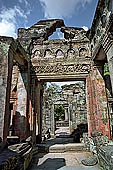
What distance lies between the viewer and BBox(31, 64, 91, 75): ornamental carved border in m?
7.21

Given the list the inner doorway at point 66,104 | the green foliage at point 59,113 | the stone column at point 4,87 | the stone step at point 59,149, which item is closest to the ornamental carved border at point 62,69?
the stone column at point 4,87

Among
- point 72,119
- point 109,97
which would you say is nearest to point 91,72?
point 109,97

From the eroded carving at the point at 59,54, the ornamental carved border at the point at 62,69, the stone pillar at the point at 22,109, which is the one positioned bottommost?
the stone pillar at the point at 22,109

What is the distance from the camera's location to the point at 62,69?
23.9 feet

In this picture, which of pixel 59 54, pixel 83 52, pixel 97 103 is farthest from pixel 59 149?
pixel 83 52

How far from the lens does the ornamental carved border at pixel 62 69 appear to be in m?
7.21

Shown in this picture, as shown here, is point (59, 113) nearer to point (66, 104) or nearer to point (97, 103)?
point (66, 104)

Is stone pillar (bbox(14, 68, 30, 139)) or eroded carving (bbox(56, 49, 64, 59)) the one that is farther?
eroded carving (bbox(56, 49, 64, 59))

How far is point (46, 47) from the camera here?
25.8ft

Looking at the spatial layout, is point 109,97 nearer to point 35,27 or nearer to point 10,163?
point 10,163

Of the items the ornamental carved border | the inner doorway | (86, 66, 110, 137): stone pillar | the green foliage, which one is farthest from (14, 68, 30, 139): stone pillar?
the green foliage

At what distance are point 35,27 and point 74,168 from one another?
26.1ft

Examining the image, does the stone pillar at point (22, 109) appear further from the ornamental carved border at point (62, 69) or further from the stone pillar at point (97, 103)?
the stone pillar at point (97, 103)

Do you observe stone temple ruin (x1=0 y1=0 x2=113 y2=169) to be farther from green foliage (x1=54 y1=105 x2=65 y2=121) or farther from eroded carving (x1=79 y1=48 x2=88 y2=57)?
green foliage (x1=54 y1=105 x2=65 y2=121)
